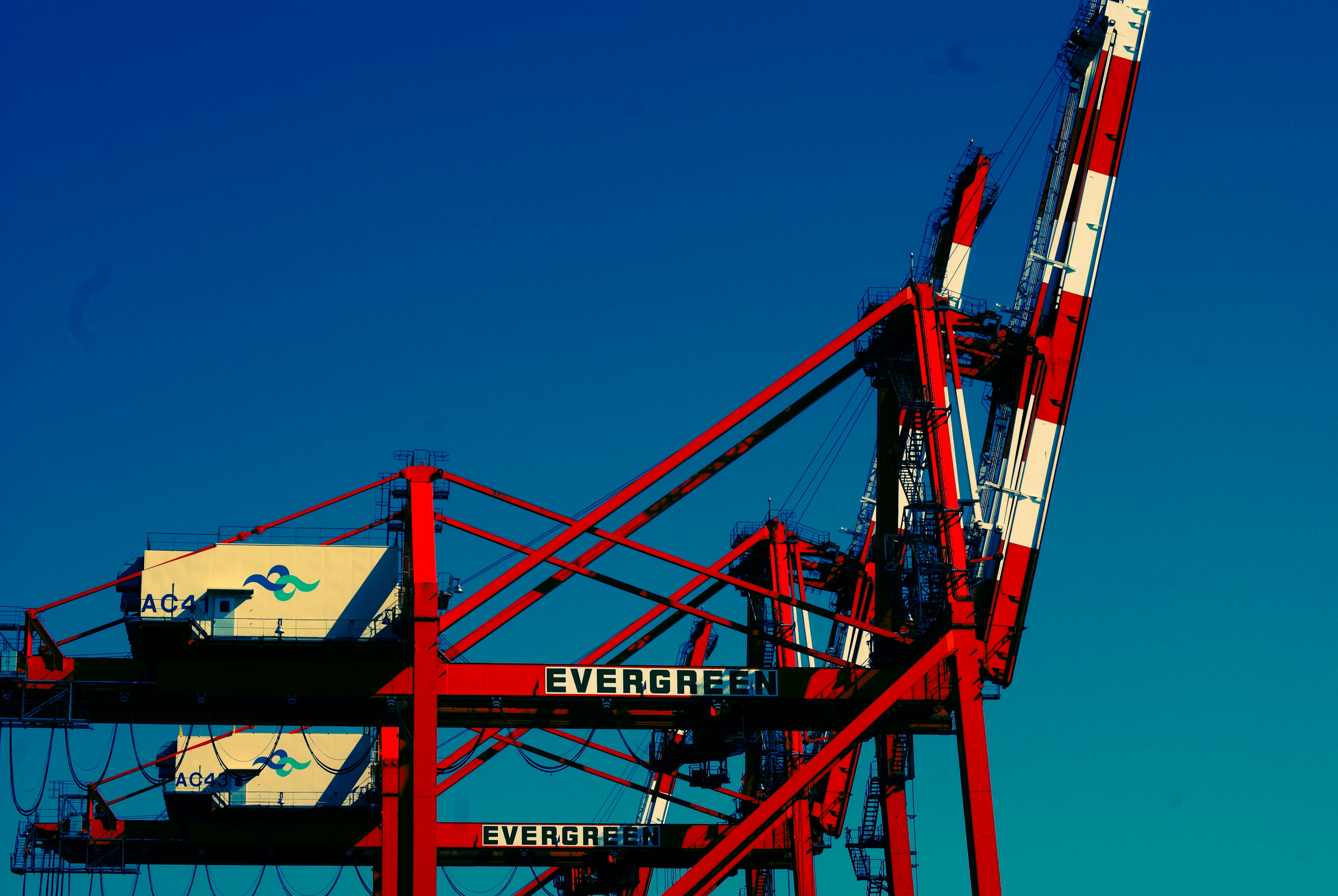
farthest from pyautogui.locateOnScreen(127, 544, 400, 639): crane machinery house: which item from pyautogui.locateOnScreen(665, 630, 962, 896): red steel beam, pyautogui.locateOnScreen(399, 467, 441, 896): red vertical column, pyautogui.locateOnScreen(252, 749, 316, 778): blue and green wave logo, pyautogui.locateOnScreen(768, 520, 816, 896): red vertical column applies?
pyautogui.locateOnScreen(768, 520, 816, 896): red vertical column

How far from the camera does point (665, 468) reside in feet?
147

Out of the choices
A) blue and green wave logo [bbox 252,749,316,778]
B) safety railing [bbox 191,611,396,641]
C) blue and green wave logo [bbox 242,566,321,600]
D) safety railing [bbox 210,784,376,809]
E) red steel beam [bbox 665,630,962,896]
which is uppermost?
blue and green wave logo [bbox 242,566,321,600]

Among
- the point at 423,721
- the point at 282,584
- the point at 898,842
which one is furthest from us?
the point at 898,842

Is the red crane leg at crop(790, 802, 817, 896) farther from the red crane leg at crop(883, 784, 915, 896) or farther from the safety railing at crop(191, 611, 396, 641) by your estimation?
the safety railing at crop(191, 611, 396, 641)

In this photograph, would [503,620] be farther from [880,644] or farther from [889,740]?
[889,740]

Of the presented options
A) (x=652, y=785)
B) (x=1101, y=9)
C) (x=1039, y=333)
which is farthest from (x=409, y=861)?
(x=652, y=785)

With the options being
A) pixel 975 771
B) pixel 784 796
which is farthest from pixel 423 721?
pixel 975 771

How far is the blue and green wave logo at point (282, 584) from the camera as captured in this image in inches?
1695

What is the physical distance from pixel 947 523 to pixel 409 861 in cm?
1548

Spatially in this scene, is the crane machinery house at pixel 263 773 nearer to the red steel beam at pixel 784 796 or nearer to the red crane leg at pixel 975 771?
the red steel beam at pixel 784 796

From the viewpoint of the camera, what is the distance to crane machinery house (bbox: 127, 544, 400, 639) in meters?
42.6

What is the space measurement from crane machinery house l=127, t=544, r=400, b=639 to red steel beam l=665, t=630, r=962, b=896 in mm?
9325

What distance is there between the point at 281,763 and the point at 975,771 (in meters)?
22.9

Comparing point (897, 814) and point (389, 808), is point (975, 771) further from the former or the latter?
point (389, 808)
